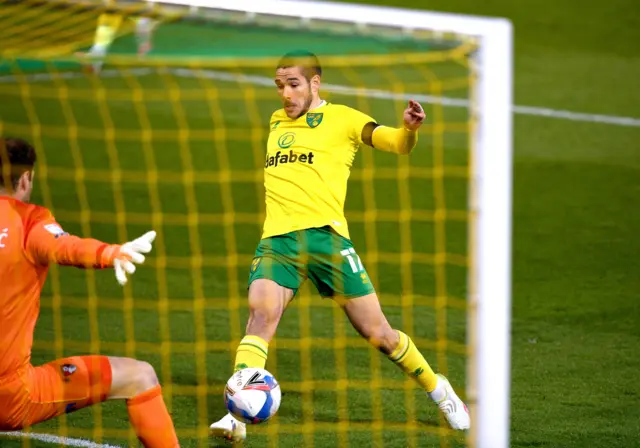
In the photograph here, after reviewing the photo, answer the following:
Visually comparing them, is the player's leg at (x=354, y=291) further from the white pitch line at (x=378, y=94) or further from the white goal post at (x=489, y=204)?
the white pitch line at (x=378, y=94)

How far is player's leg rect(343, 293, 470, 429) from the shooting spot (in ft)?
A: 21.4

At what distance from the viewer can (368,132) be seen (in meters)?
6.43

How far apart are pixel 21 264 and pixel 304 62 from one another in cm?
205

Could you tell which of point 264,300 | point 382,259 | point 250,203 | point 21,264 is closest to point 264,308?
point 264,300

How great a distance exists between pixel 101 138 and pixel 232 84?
2039 millimetres

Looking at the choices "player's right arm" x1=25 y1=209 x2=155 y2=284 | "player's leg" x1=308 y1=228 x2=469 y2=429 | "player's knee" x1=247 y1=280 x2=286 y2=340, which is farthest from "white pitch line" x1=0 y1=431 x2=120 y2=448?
"player's right arm" x1=25 y1=209 x2=155 y2=284

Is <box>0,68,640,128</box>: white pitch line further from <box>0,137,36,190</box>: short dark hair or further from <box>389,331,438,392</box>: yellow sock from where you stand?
<box>0,137,36,190</box>: short dark hair

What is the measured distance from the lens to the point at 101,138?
1362 centimetres

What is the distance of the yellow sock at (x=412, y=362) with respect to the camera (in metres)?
6.61

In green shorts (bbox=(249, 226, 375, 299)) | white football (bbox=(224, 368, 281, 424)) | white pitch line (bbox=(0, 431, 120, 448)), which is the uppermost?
green shorts (bbox=(249, 226, 375, 299))

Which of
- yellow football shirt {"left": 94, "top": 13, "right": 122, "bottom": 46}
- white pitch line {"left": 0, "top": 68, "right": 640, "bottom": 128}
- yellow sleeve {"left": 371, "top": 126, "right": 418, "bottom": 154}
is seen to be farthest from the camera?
white pitch line {"left": 0, "top": 68, "right": 640, "bottom": 128}

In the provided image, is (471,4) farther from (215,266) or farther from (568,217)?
(215,266)

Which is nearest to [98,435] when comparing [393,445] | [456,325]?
[393,445]

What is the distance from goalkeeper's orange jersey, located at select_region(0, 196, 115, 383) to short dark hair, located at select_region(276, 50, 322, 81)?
1.74 m
